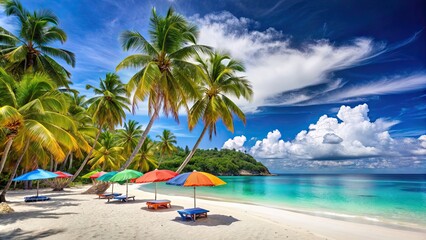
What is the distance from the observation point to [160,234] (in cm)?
755

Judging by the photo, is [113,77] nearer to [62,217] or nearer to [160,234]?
[62,217]

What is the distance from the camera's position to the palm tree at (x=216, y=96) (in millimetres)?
16750

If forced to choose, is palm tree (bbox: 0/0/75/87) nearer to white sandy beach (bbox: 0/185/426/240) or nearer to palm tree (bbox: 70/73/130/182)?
palm tree (bbox: 70/73/130/182)

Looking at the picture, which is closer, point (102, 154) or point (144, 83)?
point (144, 83)

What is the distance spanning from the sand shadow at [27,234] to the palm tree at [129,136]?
1240 inches

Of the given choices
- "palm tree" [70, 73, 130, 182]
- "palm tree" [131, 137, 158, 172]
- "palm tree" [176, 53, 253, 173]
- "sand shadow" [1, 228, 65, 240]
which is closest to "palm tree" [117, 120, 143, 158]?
"palm tree" [131, 137, 158, 172]

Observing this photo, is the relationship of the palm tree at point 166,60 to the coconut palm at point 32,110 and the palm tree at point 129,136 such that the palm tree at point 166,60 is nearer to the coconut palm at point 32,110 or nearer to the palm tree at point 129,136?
the coconut palm at point 32,110

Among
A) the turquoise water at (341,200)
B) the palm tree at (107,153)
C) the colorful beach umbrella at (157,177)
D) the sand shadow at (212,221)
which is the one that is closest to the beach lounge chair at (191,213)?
the sand shadow at (212,221)

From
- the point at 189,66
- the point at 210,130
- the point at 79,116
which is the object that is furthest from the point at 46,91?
the point at 79,116

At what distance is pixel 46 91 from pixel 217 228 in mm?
9469

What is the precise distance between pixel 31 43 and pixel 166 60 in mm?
8335

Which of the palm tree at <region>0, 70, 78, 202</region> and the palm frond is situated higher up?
the palm frond

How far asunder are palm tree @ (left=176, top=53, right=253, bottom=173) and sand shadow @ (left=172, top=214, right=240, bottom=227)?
667cm

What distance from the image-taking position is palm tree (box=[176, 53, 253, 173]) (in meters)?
16.8
